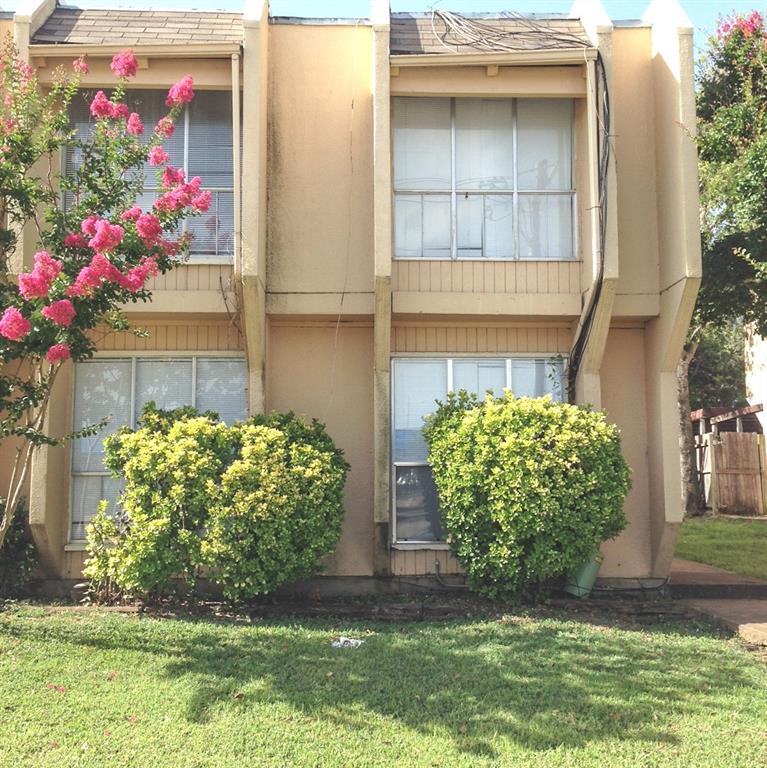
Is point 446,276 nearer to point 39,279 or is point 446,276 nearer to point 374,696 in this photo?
point 39,279

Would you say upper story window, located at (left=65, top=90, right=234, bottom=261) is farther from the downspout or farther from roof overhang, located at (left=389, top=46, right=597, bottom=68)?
roof overhang, located at (left=389, top=46, right=597, bottom=68)

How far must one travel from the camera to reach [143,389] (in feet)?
32.4

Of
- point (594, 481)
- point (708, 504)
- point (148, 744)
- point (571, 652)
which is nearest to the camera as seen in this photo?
point (148, 744)

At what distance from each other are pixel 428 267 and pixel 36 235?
4.35 m

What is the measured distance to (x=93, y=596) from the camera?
898 centimetres

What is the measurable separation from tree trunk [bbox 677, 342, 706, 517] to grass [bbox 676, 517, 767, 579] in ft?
4.50

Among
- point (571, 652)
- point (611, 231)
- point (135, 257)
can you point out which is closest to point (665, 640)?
point (571, 652)

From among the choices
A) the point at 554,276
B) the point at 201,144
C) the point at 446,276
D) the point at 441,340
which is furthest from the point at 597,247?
the point at 201,144

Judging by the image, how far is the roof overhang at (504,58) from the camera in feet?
30.9

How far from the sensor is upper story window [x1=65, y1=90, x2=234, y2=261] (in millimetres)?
9930

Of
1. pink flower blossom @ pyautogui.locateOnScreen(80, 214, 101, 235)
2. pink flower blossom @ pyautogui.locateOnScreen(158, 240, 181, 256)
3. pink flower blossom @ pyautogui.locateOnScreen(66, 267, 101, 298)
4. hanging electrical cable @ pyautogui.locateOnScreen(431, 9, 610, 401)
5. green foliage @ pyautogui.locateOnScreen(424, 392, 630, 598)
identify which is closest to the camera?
pink flower blossom @ pyautogui.locateOnScreen(66, 267, 101, 298)

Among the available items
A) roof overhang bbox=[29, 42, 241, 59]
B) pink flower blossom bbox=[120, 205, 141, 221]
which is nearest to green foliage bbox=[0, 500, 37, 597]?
pink flower blossom bbox=[120, 205, 141, 221]

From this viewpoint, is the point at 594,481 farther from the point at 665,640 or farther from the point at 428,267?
the point at 428,267

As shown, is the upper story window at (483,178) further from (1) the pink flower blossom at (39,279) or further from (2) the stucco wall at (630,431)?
(1) the pink flower blossom at (39,279)
